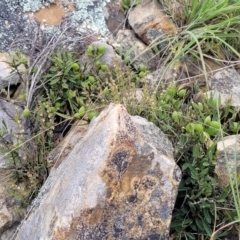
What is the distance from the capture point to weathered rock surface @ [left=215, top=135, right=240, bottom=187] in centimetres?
203

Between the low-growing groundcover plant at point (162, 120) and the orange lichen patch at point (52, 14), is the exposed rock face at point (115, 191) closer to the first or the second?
the low-growing groundcover plant at point (162, 120)

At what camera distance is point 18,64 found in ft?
7.48

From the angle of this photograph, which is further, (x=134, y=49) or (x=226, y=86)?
(x=134, y=49)

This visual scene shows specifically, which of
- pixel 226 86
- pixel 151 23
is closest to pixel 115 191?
pixel 226 86

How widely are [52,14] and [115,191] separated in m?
1.28

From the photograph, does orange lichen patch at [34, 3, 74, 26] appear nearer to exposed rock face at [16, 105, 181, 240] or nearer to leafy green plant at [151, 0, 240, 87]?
leafy green plant at [151, 0, 240, 87]

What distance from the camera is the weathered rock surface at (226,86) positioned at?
94.5 inches

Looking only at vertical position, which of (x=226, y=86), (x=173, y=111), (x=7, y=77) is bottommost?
(x=226, y=86)

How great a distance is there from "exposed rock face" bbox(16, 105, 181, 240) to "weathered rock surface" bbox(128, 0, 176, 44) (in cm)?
92

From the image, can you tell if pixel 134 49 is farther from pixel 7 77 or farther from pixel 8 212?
pixel 8 212

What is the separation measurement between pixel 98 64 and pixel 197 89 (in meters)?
0.47

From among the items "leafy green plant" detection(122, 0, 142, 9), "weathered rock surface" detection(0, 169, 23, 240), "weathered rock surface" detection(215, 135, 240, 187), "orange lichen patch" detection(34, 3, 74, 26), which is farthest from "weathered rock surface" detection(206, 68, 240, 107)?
"weathered rock surface" detection(0, 169, 23, 240)

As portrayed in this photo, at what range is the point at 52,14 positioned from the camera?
8.91ft

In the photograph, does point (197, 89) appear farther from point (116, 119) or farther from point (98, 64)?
point (116, 119)
